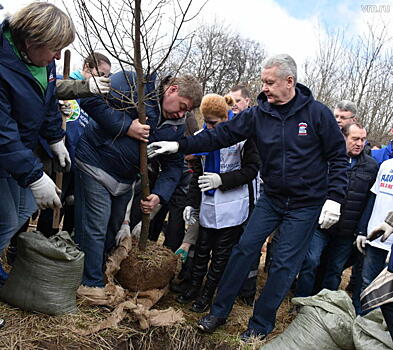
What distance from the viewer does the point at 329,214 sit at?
2.83 metres

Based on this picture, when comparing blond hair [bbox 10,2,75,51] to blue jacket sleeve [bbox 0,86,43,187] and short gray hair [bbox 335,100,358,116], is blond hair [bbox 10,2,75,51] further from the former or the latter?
short gray hair [bbox 335,100,358,116]

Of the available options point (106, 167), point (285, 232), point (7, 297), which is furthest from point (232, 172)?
point (7, 297)

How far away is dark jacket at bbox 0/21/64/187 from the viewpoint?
2.20m

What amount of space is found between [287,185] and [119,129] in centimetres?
126

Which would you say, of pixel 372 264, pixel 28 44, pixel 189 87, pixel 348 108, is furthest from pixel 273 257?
pixel 348 108

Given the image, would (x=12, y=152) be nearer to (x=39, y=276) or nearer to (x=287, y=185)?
(x=39, y=276)

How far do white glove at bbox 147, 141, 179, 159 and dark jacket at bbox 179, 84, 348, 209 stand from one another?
25.8 inches

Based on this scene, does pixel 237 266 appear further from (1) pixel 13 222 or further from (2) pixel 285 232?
(1) pixel 13 222

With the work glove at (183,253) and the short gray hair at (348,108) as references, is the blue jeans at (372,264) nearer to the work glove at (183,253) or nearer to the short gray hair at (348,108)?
the work glove at (183,253)

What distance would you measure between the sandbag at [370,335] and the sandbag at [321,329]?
7cm

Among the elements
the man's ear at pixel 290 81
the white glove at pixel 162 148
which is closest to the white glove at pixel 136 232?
the white glove at pixel 162 148

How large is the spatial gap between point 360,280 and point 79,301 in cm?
239

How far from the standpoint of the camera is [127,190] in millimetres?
3275

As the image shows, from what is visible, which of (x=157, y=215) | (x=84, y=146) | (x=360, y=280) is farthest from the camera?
(x=157, y=215)
